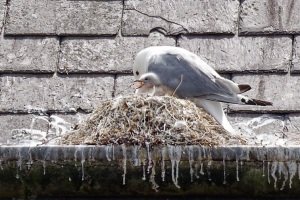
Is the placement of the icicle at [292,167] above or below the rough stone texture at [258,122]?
below

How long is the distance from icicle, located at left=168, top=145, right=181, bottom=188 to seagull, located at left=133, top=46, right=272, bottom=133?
95cm

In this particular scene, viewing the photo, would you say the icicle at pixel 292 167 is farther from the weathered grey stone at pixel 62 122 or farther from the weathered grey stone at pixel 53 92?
the weathered grey stone at pixel 53 92

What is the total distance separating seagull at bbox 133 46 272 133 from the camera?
514cm

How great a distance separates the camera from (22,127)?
5.18 metres

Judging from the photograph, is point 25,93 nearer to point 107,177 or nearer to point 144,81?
point 144,81

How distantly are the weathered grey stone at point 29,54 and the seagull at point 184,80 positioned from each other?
1.37ft

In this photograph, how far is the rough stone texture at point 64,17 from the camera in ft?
18.5

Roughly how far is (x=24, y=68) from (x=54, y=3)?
47 cm

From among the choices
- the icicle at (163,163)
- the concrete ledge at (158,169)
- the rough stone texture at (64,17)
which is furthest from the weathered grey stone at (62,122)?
the icicle at (163,163)

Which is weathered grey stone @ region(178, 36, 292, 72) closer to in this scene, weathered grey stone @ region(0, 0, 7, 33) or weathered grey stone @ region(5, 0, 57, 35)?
weathered grey stone @ region(5, 0, 57, 35)

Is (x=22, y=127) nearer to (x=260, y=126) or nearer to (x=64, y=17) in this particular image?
(x=64, y=17)

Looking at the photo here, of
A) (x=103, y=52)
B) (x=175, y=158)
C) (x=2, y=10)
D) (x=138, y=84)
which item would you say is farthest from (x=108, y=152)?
(x=2, y=10)

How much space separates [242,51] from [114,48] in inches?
23.8

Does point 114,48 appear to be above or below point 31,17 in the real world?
below
